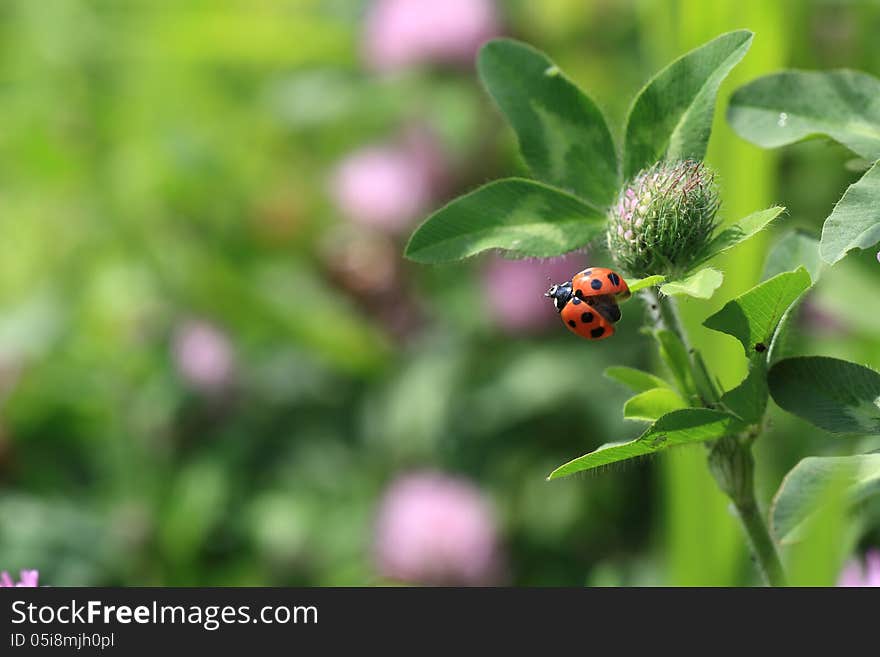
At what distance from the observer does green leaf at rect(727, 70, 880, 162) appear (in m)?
0.58

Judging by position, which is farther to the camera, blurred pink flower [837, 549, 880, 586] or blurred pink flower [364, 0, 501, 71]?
blurred pink flower [364, 0, 501, 71]

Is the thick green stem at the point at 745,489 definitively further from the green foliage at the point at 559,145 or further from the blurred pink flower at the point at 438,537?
the blurred pink flower at the point at 438,537

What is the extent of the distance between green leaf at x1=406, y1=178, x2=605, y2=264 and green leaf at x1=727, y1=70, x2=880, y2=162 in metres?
0.09

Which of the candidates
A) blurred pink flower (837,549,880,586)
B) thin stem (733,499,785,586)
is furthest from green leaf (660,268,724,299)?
blurred pink flower (837,549,880,586)

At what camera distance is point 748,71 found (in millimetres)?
1276

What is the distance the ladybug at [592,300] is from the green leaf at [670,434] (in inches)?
2.7

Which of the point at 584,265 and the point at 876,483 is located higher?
the point at 584,265

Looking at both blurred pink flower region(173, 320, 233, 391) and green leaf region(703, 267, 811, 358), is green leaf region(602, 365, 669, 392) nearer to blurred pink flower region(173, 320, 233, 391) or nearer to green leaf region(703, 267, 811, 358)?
green leaf region(703, 267, 811, 358)

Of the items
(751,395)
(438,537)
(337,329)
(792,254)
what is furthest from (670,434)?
(337,329)

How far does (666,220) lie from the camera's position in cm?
53

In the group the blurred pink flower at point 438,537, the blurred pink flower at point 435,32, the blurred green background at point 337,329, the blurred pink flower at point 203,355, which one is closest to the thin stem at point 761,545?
the blurred green background at point 337,329
